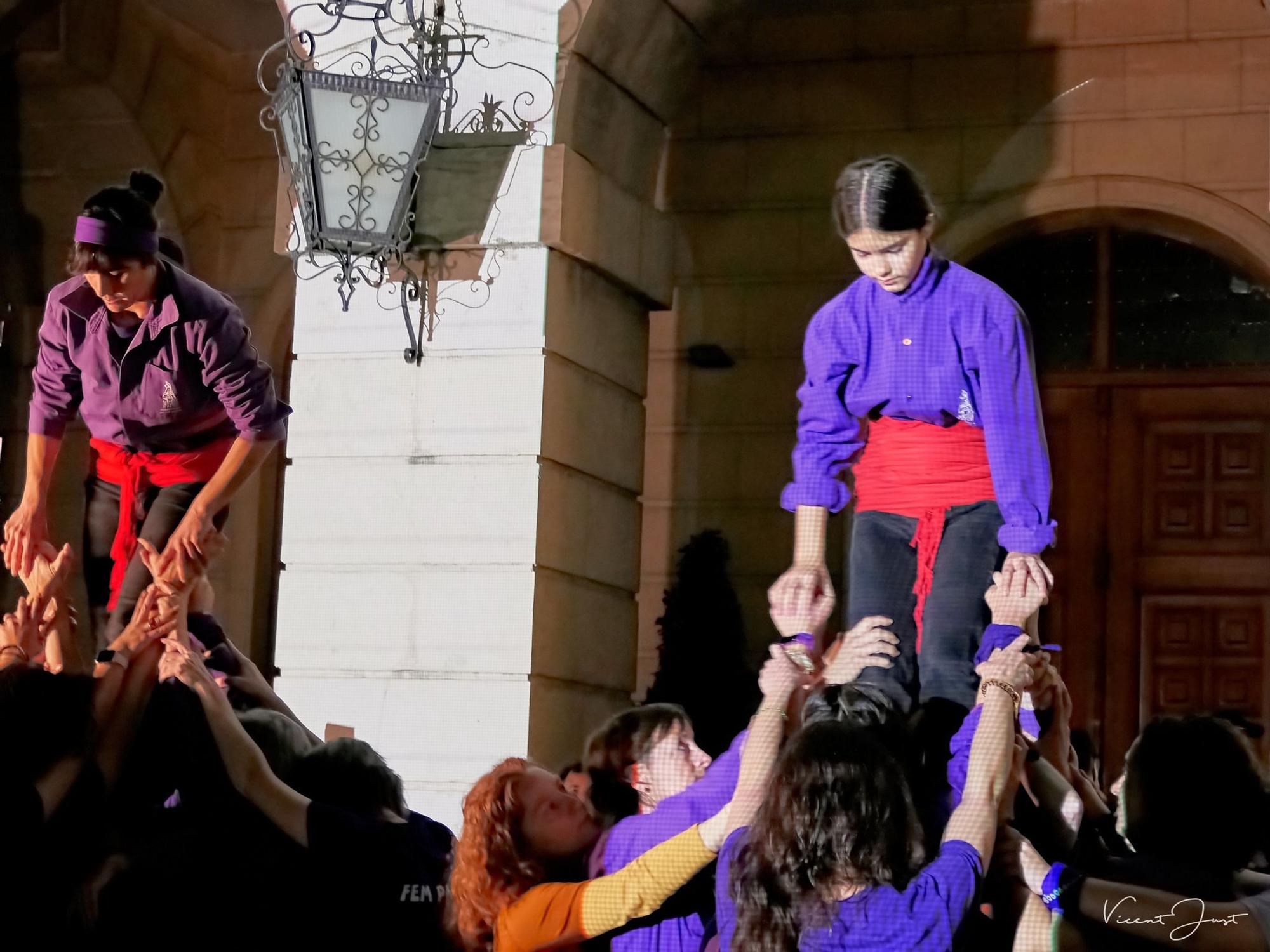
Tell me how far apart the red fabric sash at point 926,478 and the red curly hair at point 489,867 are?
102cm

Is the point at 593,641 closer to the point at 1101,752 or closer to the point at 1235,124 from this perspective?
the point at 1101,752

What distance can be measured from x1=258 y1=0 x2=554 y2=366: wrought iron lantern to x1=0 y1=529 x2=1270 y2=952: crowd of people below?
110cm

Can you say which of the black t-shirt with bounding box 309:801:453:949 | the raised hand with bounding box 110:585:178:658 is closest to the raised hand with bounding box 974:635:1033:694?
the black t-shirt with bounding box 309:801:453:949

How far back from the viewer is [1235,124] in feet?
25.3

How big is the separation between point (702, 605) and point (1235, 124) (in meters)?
3.05

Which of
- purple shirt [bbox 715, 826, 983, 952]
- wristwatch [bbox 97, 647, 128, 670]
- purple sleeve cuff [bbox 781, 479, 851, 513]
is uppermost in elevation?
purple sleeve cuff [bbox 781, 479, 851, 513]

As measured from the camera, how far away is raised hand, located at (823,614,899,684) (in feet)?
13.6

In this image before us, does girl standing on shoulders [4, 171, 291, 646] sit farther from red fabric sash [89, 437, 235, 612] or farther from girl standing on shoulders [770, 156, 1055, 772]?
girl standing on shoulders [770, 156, 1055, 772]

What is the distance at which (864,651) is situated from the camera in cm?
415

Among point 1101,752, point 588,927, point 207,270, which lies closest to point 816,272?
point 1101,752

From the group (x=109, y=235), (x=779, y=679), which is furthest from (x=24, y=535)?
(x=779, y=679)

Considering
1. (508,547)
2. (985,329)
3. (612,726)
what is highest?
(985,329)

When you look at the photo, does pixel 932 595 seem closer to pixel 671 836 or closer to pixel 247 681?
pixel 671 836

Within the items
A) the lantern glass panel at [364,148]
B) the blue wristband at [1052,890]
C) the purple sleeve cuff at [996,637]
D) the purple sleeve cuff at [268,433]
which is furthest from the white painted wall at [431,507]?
the blue wristband at [1052,890]
